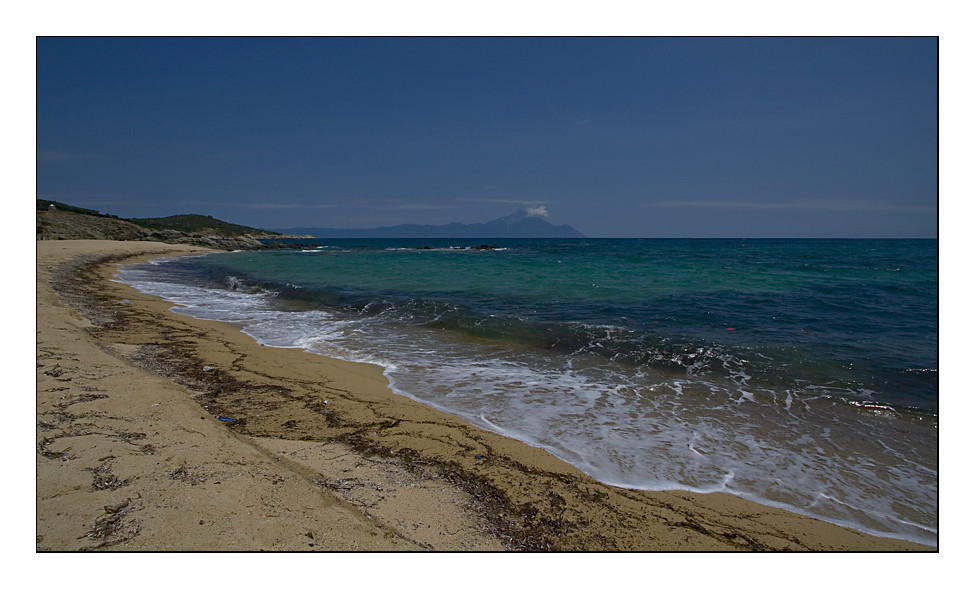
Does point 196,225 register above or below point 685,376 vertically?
above

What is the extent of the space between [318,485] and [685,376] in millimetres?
5874

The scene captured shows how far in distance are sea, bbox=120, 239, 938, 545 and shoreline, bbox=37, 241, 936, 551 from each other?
1.47 ft

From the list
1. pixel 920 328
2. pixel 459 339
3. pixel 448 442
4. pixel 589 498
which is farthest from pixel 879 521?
pixel 920 328

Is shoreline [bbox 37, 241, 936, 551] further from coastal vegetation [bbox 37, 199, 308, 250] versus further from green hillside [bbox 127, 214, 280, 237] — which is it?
green hillside [bbox 127, 214, 280, 237]

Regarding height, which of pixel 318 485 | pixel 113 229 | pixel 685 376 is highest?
pixel 113 229

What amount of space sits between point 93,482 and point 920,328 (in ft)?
50.7

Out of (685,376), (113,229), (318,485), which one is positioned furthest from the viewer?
(113,229)

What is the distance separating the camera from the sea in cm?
419

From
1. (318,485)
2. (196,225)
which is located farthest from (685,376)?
(196,225)

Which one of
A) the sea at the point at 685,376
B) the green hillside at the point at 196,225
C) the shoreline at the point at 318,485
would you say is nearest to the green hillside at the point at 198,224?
the green hillside at the point at 196,225

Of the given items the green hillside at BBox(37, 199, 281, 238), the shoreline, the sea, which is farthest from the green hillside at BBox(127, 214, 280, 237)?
the shoreline

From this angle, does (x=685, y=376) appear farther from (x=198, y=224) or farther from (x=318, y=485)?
(x=198, y=224)

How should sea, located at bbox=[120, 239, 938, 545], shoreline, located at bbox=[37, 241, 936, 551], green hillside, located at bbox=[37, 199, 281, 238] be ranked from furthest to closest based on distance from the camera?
green hillside, located at bbox=[37, 199, 281, 238] < sea, located at bbox=[120, 239, 938, 545] < shoreline, located at bbox=[37, 241, 936, 551]

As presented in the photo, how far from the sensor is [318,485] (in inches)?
134
